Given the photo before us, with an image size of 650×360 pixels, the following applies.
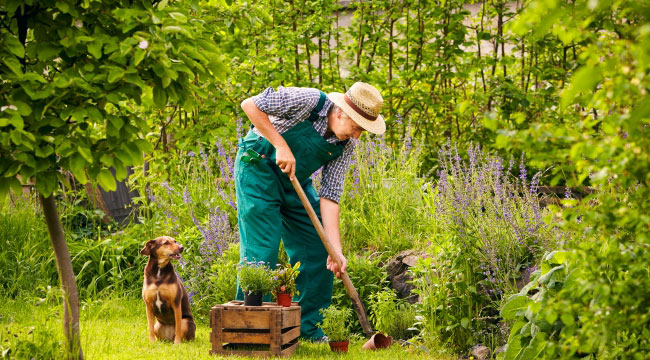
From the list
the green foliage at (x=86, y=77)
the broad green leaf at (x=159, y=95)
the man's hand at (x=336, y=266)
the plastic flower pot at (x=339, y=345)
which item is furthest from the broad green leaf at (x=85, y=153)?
the plastic flower pot at (x=339, y=345)

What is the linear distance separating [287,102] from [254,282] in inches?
43.9

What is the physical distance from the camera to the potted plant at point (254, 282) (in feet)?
13.2

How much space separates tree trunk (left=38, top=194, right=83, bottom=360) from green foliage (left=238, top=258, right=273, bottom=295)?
3.13 ft

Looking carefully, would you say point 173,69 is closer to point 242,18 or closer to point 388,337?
point 242,18

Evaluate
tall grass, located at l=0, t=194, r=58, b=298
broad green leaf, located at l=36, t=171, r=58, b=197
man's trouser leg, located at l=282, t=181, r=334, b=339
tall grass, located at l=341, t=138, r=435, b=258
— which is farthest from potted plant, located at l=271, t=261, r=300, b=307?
tall grass, located at l=0, t=194, r=58, b=298

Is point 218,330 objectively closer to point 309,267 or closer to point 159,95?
point 309,267

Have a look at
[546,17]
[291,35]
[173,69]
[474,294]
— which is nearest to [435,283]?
[474,294]

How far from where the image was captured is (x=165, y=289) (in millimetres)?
4301

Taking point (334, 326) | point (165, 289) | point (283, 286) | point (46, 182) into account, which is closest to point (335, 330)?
point (334, 326)

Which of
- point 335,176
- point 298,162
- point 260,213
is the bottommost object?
point 260,213

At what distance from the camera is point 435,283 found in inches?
173

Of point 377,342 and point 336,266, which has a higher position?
point 336,266

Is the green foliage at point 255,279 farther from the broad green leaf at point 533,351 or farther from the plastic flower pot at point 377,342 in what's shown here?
the broad green leaf at point 533,351

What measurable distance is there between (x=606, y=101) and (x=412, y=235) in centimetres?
357
